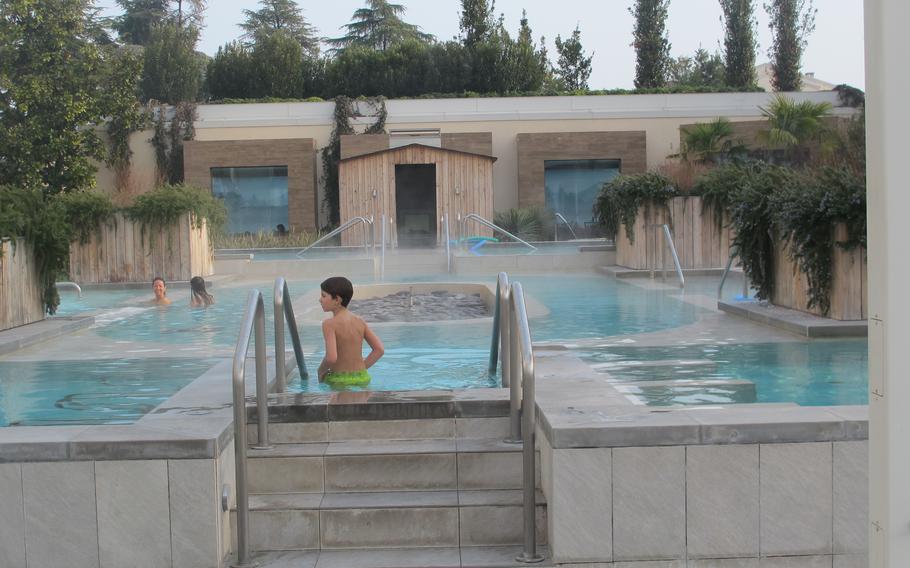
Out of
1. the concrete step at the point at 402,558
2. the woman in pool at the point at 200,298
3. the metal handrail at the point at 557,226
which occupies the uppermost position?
the metal handrail at the point at 557,226

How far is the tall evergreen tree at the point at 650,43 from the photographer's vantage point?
4375cm

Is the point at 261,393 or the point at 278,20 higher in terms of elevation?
the point at 278,20

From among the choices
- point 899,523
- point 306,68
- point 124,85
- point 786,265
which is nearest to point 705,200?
point 786,265

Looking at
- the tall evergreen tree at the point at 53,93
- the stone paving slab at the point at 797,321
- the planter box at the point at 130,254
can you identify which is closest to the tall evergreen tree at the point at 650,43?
the tall evergreen tree at the point at 53,93

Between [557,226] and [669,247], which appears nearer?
[669,247]

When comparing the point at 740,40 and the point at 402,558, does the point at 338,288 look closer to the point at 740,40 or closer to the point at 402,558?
the point at 402,558

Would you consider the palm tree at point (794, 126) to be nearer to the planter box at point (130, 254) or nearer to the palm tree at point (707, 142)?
the palm tree at point (707, 142)

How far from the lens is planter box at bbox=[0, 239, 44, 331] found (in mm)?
10586

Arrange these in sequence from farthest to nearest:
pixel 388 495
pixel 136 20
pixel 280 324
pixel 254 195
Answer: pixel 136 20 → pixel 254 195 → pixel 280 324 → pixel 388 495

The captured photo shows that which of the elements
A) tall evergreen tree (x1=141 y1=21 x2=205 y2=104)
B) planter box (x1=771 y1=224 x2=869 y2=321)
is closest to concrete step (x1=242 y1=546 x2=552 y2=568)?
planter box (x1=771 y1=224 x2=869 y2=321)

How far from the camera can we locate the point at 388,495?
16.1 ft

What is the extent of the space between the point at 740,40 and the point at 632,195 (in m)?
27.8

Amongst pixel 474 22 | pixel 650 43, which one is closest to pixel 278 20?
pixel 474 22

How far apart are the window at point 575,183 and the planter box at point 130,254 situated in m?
14.6
